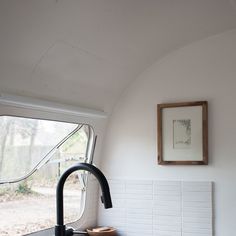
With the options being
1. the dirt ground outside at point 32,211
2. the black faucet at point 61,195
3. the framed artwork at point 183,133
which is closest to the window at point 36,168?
the dirt ground outside at point 32,211

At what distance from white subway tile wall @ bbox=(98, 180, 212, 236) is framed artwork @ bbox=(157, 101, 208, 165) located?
0.18 meters

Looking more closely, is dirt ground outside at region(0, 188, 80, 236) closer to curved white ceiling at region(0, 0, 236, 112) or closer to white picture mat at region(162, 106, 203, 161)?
→ curved white ceiling at region(0, 0, 236, 112)

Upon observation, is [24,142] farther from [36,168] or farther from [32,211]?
[32,211]

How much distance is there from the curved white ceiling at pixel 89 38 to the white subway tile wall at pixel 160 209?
0.76 metres

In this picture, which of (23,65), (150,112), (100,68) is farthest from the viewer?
(150,112)

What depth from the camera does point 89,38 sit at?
7.19 feet

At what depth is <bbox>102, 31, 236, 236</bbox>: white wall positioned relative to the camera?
258cm

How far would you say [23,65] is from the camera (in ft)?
6.70

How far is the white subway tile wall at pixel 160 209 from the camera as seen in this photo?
2627 mm

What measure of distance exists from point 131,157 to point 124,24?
3.82 feet

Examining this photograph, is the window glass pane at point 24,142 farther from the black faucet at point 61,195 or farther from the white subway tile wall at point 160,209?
the black faucet at point 61,195

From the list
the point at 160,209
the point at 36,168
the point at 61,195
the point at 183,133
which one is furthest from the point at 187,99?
the point at 61,195

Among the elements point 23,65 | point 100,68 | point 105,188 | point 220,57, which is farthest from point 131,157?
point 105,188

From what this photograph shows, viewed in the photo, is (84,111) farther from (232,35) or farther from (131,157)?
(232,35)
